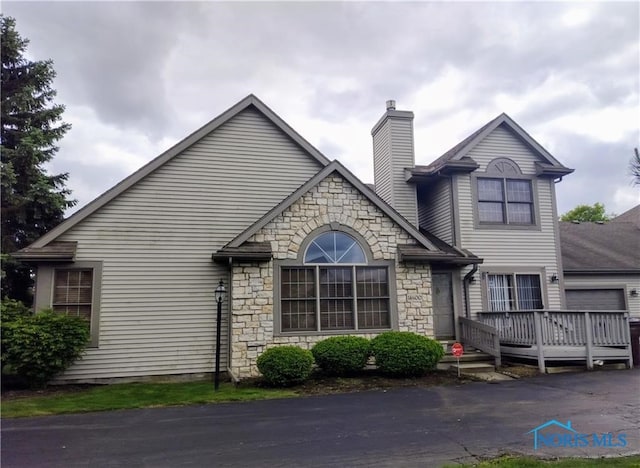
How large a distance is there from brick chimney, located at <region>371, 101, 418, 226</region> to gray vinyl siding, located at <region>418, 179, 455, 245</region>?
0.68 m

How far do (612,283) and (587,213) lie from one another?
27870 mm

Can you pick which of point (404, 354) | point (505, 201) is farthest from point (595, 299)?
point (404, 354)

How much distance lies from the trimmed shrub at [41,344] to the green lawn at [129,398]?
71 centimetres

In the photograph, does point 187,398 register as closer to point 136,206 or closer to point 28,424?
point 28,424

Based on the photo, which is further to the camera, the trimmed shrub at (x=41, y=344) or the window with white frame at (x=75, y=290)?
the window with white frame at (x=75, y=290)

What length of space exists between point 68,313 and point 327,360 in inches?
247

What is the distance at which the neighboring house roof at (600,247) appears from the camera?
16.6 m

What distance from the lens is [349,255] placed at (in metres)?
12.1

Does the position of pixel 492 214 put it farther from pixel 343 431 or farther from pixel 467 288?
pixel 343 431

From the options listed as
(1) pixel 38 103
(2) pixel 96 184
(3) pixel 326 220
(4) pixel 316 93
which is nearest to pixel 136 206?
(3) pixel 326 220

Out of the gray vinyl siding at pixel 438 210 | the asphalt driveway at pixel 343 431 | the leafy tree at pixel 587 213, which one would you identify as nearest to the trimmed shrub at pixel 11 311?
the asphalt driveway at pixel 343 431

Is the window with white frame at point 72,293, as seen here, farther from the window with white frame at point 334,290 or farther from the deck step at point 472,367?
the deck step at point 472,367

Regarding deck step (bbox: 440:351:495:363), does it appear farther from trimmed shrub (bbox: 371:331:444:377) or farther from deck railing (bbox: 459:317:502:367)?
trimmed shrub (bbox: 371:331:444:377)

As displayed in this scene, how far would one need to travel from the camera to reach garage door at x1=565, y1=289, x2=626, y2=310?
16.2 meters
